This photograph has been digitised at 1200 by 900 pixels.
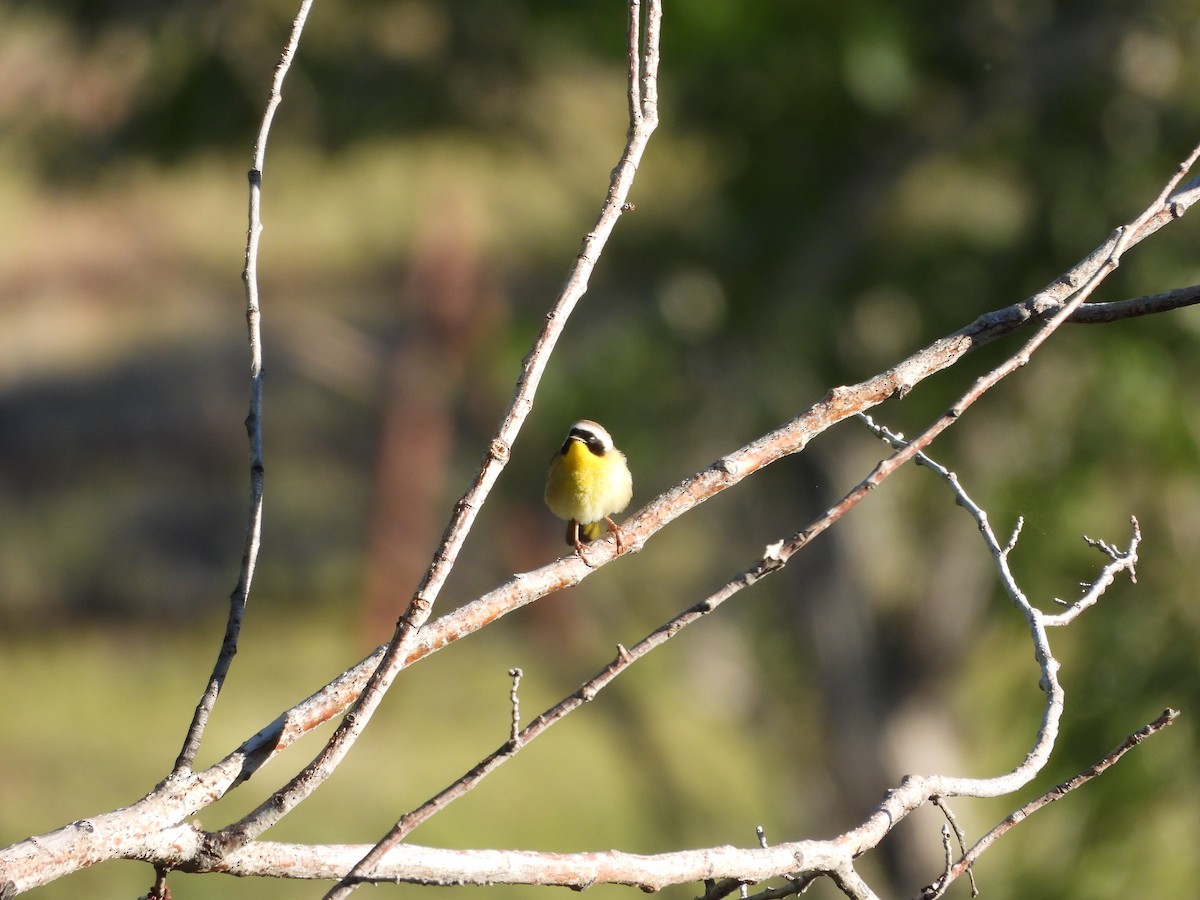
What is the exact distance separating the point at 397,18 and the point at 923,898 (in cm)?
520

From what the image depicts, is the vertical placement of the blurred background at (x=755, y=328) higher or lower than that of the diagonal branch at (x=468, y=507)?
higher

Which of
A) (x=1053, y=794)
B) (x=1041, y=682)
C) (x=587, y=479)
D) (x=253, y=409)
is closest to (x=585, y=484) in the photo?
(x=587, y=479)

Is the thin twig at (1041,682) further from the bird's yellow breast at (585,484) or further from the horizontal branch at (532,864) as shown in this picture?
the bird's yellow breast at (585,484)

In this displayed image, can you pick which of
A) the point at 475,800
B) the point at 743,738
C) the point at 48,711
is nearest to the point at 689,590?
the point at 743,738

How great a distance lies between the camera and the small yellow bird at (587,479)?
3244 mm

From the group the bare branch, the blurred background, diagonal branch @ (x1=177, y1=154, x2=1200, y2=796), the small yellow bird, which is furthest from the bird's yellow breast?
the bare branch

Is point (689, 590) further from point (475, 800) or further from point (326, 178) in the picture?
point (326, 178)

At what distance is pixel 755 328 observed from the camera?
5945 mm

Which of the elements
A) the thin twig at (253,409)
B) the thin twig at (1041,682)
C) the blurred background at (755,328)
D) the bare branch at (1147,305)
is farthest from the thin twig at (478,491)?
the blurred background at (755,328)

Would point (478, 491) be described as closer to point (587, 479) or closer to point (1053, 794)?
point (1053, 794)

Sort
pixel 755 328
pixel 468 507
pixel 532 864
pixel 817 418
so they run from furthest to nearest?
pixel 755 328 < pixel 817 418 < pixel 468 507 < pixel 532 864

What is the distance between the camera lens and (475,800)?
9.62 m

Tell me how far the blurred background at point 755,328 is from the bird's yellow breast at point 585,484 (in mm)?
1132

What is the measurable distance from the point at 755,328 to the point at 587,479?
2.87m
